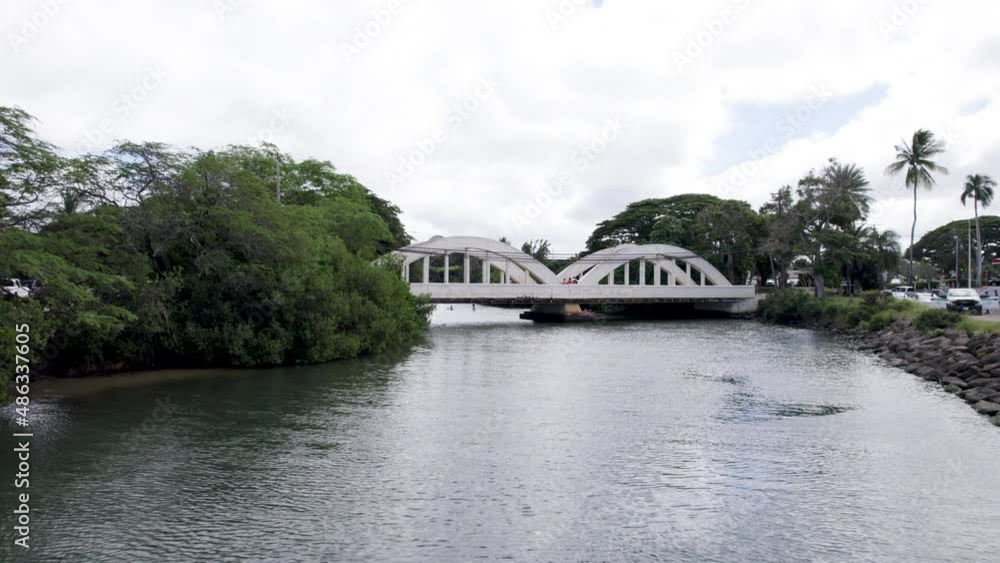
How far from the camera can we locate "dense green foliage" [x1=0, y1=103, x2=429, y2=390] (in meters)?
15.9

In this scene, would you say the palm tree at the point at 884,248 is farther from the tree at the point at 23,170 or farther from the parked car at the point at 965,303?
the tree at the point at 23,170

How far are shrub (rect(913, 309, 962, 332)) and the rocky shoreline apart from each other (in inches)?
14.3

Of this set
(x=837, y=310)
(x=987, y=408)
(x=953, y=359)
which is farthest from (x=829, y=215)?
(x=987, y=408)

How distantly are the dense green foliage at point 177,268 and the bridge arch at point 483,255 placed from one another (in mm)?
20993

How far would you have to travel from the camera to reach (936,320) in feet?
92.5

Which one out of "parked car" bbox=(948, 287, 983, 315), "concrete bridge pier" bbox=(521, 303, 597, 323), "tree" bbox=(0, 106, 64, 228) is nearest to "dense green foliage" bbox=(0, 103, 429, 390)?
"tree" bbox=(0, 106, 64, 228)

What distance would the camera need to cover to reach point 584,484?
10531 mm

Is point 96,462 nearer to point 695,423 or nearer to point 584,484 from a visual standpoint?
point 584,484

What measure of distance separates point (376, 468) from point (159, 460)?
3.55m

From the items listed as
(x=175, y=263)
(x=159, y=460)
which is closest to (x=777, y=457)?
(x=159, y=460)

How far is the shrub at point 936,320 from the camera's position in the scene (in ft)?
89.8

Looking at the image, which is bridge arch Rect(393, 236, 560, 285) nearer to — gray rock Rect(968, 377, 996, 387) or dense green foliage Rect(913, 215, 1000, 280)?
gray rock Rect(968, 377, 996, 387)

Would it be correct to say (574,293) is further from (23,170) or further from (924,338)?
(23,170)

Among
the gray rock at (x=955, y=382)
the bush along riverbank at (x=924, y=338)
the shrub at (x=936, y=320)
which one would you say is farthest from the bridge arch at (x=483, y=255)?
the gray rock at (x=955, y=382)
